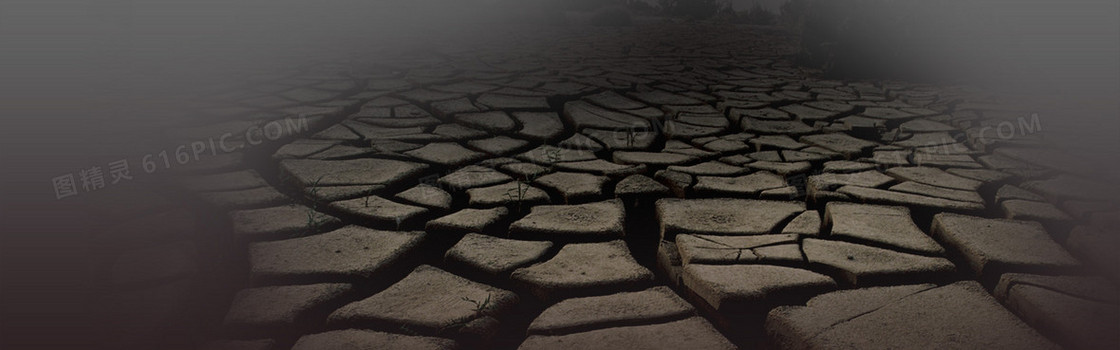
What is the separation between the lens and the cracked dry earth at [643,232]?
1181 millimetres

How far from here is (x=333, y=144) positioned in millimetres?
2359

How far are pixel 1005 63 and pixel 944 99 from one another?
5.01ft

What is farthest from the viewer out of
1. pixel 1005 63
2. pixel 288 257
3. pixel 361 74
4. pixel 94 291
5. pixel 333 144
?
pixel 1005 63

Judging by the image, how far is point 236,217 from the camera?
1.65 m

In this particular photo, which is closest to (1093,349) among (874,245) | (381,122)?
(874,245)

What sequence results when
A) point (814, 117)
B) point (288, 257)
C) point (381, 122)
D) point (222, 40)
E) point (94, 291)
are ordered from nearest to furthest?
point (94, 291), point (288, 257), point (381, 122), point (814, 117), point (222, 40)

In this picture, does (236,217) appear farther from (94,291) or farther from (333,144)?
(333,144)

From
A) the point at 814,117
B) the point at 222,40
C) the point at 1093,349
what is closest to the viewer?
the point at 1093,349

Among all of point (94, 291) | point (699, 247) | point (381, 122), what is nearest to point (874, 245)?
point (699, 247)

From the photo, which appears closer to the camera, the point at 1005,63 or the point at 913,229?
the point at 913,229

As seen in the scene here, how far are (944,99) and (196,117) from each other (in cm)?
361

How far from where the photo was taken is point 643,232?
1.68m

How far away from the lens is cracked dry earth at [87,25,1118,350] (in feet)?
3.87

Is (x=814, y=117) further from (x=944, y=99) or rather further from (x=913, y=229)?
(x=913, y=229)
